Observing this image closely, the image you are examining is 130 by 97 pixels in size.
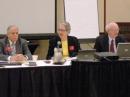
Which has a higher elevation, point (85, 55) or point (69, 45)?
point (69, 45)

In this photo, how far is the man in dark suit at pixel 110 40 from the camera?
5145 millimetres

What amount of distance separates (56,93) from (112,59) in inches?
31.1

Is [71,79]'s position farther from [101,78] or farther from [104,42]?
[104,42]

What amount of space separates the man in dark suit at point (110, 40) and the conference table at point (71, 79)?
1.19m

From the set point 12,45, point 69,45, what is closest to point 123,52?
point 69,45

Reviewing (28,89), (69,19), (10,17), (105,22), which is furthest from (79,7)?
(28,89)

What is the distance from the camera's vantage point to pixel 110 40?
523cm

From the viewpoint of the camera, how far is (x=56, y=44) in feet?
16.9

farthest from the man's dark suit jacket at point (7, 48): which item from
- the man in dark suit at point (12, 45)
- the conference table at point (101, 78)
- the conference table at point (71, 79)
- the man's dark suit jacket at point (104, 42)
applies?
the man's dark suit jacket at point (104, 42)

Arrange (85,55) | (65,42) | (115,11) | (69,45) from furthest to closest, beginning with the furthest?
(115,11) < (69,45) < (65,42) < (85,55)

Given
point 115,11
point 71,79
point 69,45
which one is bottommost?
point 71,79

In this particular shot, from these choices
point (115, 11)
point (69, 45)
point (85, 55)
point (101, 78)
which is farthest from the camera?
point (115, 11)

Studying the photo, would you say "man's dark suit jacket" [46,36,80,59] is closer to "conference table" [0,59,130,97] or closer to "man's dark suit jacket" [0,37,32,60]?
"man's dark suit jacket" [0,37,32,60]

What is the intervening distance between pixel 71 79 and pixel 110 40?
1.52 m
